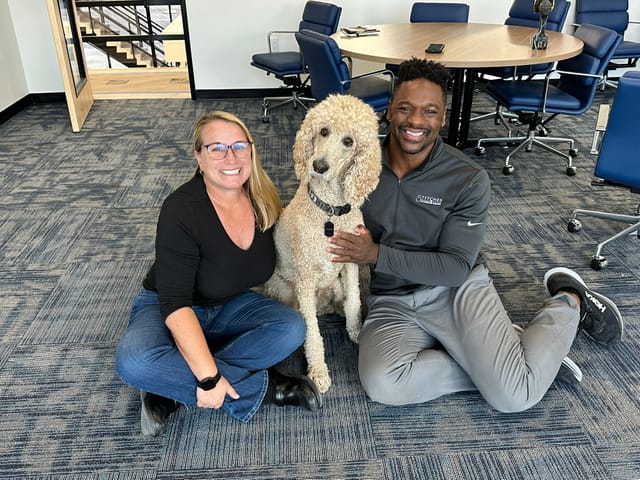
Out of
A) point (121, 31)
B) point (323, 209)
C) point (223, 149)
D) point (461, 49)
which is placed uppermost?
point (223, 149)

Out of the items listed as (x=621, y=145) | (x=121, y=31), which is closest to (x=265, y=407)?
(x=621, y=145)

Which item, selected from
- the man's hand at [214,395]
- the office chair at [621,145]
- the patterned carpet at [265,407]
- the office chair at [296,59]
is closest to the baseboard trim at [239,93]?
the office chair at [296,59]

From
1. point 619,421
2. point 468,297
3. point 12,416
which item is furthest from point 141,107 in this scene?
point 619,421

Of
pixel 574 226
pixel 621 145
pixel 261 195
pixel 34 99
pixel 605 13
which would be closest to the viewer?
pixel 261 195

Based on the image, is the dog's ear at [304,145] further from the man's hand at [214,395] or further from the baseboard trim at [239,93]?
the baseboard trim at [239,93]

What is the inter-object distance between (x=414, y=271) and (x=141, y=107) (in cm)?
428

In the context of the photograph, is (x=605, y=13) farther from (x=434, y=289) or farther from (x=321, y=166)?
(x=321, y=166)

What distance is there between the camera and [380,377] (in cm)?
167

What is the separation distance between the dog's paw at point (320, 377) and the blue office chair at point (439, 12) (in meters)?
4.09

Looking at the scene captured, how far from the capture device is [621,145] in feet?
7.93

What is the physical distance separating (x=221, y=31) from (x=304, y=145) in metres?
4.16

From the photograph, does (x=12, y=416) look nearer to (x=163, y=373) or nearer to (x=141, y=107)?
(x=163, y=373)

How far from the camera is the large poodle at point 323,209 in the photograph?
5.10ft

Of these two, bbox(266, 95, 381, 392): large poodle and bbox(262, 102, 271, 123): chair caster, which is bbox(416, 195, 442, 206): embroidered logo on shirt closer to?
bbox(266, 95, 381, 392): large poodle
